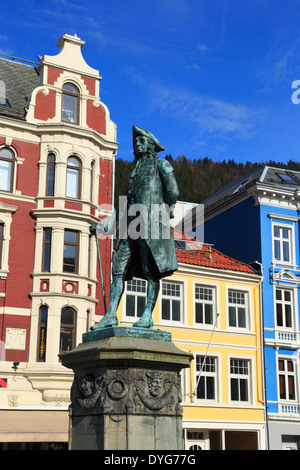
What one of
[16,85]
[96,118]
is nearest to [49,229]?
[96,118]

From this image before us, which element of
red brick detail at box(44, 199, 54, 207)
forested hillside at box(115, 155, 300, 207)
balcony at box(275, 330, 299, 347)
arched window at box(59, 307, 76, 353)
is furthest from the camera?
forested hillside at box(115, 155, 300, 207)

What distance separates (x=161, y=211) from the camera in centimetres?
903

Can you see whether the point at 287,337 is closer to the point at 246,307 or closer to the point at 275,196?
the point at 246,307

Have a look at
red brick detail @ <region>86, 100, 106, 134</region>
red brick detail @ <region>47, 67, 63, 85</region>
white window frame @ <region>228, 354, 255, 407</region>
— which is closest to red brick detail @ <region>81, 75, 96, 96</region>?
red brick detail @ <region>86, 100, 106, 134</region>

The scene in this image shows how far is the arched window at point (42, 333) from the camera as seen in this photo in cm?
2438

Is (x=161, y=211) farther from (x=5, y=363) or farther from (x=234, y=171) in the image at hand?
(x=234, y=171)

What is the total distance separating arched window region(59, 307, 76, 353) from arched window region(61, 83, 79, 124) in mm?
8039

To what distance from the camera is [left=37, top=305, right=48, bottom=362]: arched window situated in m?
24.4

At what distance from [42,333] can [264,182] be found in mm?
13614

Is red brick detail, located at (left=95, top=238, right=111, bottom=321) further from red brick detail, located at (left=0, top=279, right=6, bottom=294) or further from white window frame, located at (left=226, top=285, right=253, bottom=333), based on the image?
white window frame, located at (left=226, top=285, right=253, bottom=333)

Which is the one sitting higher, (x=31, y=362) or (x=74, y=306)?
(x=74, y=306)

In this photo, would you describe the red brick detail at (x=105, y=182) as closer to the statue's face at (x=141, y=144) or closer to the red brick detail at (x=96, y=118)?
the red brick detail at (x=96, y=118)

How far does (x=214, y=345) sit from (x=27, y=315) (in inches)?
324
